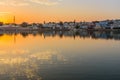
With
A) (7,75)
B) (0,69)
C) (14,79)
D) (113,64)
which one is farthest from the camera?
(113,64)

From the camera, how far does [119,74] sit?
19.9 m

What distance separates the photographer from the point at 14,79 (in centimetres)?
1834

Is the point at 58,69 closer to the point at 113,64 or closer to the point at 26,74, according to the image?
the point at 26,74

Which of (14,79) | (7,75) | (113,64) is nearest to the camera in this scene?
(14,79)

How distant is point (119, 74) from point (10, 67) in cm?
804

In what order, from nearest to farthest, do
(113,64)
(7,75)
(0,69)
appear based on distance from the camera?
(7,75) < (0,69) < (113,64)

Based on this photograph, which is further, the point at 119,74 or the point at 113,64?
the point at 113,64

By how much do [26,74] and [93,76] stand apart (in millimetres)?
4332

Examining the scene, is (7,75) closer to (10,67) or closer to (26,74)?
(26,74)

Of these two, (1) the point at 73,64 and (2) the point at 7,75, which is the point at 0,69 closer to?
(2) the point at 7,75

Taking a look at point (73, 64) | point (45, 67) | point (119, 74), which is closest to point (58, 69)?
point (45, 67)

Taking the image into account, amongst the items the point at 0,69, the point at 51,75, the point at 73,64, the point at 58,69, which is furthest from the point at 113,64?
the point at 0,69

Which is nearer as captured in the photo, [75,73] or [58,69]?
[75,73]

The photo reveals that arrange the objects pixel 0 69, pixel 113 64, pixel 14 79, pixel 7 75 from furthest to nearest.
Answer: pixel 113 64 → pixel 0 69 → pixel 7 75 → pixel 14 79
